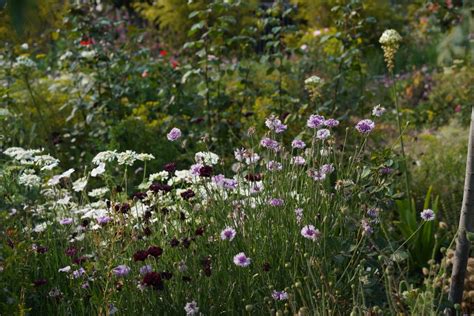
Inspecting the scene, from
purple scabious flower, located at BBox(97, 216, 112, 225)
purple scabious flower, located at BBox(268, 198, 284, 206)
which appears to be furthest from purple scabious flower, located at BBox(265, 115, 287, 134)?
purple scabious flower, located at BBox(97, 216, 112, 225)

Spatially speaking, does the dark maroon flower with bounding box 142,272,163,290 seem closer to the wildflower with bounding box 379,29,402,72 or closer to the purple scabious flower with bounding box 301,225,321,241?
the purple scabious flower with bounding box 301,225,321,241

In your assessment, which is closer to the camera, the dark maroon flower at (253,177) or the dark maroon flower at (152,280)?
the dark maroon flower at (152,280)

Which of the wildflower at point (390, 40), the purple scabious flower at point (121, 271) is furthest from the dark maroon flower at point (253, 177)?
the wildflower at point (390, 40)

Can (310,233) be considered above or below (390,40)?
below

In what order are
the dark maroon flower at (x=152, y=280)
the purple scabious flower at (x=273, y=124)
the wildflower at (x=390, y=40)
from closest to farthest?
the dark maroon flower at (x=152, y=280)
the purple scabious flower at (x=273, y=124)
the wildflower at (x=390, y=40)

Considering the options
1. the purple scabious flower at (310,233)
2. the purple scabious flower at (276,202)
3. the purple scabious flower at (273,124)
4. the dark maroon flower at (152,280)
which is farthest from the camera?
the purple scabious flower at (273,124)

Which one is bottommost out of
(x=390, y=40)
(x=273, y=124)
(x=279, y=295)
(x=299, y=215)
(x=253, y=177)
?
(x=279, y=295)

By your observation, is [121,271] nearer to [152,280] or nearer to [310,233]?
[152,280]

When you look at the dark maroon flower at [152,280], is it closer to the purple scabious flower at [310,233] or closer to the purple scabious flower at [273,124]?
the purple scabious flower at [310,233]

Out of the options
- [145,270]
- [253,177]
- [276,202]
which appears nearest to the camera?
[145,270]

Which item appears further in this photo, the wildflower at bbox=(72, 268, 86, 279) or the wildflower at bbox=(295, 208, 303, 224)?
the wildflower at bbox=(295, 208, 303, 224)

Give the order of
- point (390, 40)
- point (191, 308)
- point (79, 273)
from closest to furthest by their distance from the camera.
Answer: point (191, 308) → point (79, 273) → point (390, 40)

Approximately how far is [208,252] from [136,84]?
124 inches

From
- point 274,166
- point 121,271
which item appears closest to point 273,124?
point 274,166
